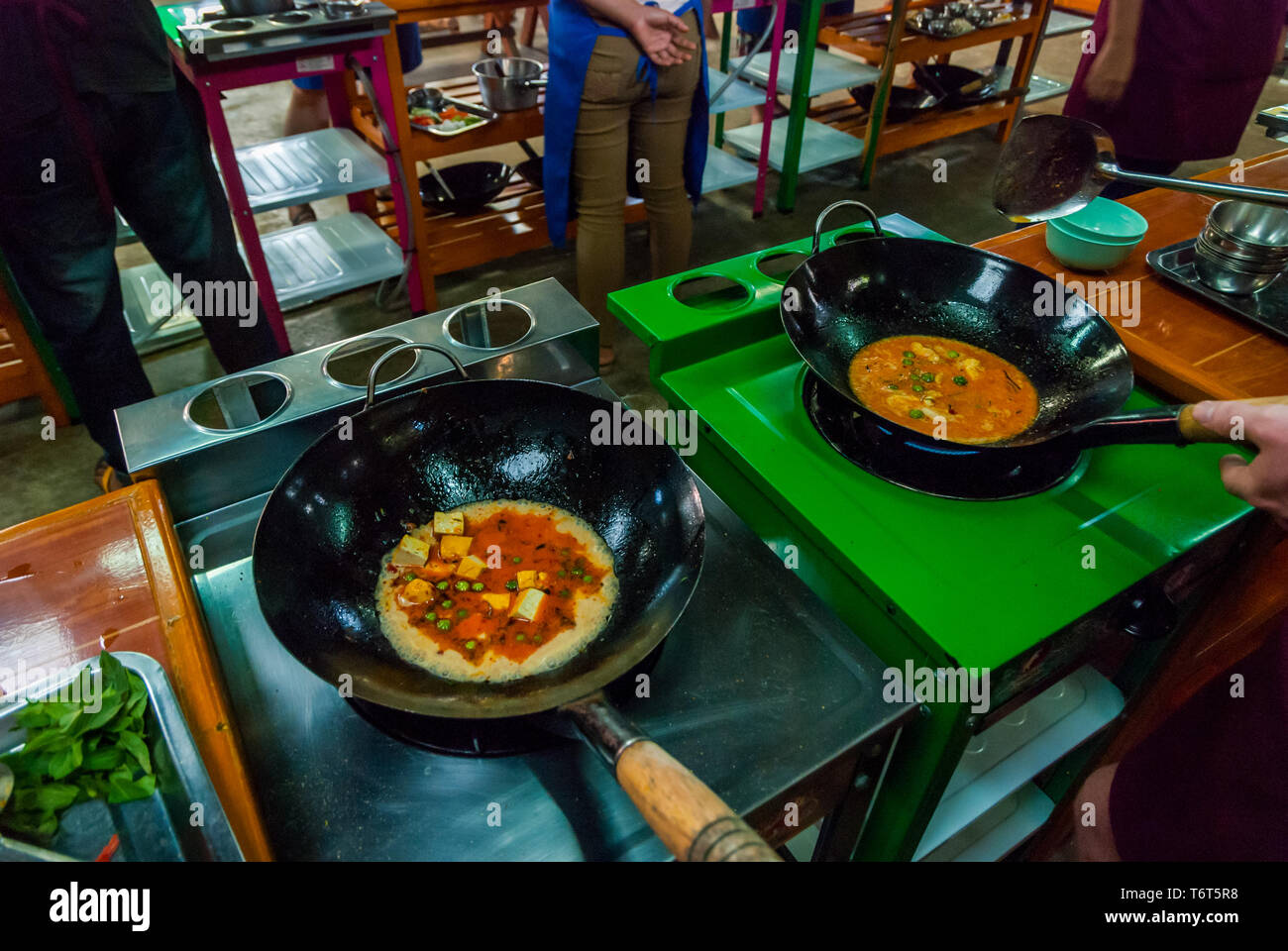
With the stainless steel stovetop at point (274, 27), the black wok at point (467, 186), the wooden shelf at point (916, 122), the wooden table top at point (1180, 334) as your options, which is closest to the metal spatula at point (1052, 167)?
the wooden table top at point (1180, 334)

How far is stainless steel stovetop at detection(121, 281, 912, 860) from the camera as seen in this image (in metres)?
0.89

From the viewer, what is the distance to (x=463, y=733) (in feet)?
3.12

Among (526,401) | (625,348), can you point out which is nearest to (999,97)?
(625,348)

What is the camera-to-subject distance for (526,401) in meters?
1.21

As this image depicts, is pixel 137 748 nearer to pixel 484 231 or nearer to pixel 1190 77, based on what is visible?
pixel 484 231

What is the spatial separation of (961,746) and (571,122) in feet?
7.16

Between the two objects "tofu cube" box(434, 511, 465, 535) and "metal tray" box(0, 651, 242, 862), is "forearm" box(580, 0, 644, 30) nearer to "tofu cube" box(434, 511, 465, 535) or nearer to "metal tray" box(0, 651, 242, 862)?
"tofu cube" box(434, 511, 465, 535)

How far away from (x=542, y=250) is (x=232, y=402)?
2590 millimetres

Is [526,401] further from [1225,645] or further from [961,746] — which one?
[1225,645]

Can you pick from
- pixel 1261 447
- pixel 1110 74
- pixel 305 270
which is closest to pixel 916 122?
pixel 1110 74

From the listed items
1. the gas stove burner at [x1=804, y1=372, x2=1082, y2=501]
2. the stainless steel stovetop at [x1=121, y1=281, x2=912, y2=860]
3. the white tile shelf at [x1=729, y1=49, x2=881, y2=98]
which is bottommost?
the white tile shelf at [x1=729, y1=49, x2=881, y2=98]

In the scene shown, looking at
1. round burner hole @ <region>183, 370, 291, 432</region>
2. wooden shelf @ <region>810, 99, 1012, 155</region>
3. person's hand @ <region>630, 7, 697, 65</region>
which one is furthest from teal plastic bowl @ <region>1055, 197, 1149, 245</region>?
wooden shelf @ <region>810, 99, 1012, 155</region>

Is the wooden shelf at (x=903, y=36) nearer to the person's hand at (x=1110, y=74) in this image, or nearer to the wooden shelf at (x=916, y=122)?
the wooden shelf at (x=916, y=122)

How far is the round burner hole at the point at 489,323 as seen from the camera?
4.78 feet
